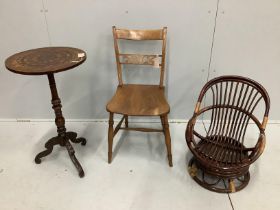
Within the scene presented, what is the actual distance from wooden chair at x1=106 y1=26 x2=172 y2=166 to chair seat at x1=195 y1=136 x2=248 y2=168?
0.27m

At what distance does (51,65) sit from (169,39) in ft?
3.27

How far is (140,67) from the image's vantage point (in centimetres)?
219

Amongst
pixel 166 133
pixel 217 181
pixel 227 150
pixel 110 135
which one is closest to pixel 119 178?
pixel 110 135

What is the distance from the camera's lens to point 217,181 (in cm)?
173

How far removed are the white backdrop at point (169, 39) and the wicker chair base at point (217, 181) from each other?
0.70 meters

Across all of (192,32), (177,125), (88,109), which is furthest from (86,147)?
(192,32)

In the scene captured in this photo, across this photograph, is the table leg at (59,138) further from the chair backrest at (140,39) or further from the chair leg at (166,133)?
the chair leg at (166,133)

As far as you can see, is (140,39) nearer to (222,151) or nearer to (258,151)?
(222,151)

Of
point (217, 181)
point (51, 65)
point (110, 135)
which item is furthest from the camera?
point (110, 135)

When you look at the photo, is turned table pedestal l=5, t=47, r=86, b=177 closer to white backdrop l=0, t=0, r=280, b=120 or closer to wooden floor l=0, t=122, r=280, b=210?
wooden floor l=0, t=122, r=280, b=210

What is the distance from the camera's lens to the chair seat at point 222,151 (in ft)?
5.28

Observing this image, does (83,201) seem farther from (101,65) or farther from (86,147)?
(101,65)

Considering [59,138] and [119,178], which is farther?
[59,138]

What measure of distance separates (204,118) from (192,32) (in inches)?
33.6
